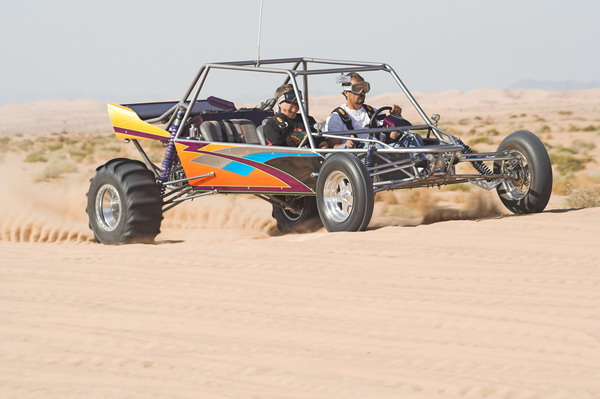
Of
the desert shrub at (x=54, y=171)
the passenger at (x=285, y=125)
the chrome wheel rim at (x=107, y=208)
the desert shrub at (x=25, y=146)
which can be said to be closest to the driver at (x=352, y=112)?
the passenger at (x=285, y=125)

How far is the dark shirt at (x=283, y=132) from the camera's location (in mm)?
10461

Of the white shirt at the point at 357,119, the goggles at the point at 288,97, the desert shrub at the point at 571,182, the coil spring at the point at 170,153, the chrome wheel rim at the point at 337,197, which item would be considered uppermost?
the goggles at the point at 288,97

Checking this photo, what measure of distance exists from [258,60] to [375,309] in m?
5.49

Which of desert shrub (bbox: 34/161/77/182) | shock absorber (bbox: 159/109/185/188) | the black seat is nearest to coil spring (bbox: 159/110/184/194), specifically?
shock absorber (bbox: 159/109/185/188)

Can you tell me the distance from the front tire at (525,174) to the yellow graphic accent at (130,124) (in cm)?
351

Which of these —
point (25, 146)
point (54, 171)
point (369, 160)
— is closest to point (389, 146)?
point (369, 160)

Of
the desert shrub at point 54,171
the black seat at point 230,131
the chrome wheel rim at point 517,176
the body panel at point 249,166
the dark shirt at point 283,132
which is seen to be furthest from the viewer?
the desert shrub at point 54,171

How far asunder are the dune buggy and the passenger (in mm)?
201

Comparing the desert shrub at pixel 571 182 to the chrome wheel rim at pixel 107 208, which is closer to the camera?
the chrome wheel rim at pixel 107 208

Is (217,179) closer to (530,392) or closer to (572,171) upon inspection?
(530,392)

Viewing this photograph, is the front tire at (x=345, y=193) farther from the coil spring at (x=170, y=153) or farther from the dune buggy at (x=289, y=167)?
the coil spring at (x=170, y=153)

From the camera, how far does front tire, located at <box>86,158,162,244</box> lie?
10.7 m

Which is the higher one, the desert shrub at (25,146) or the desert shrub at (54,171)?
the desert shrub at (54,171)

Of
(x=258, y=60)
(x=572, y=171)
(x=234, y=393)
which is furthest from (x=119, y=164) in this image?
(x=572, y=171)
